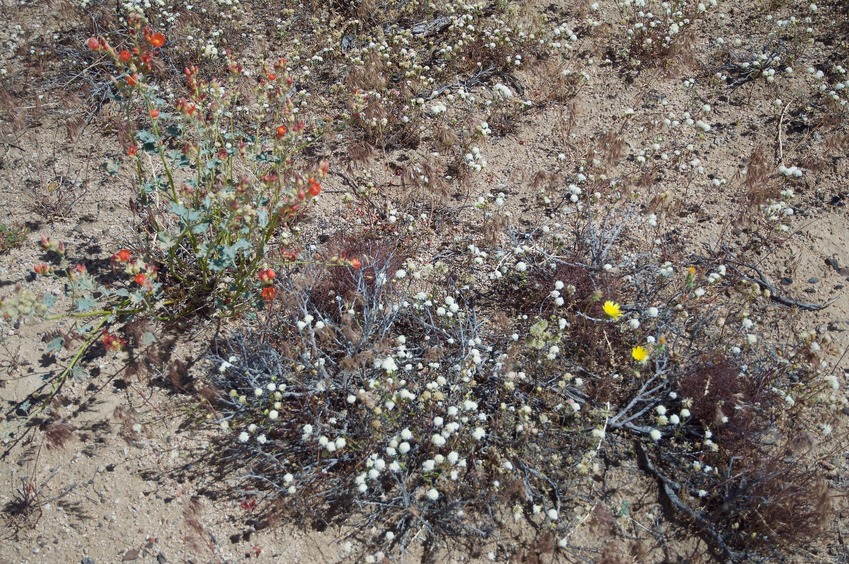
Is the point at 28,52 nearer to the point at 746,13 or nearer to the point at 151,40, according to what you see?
the point at 151,40

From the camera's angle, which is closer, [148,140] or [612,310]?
[148,140]

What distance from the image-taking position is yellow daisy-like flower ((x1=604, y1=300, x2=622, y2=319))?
4061 mm

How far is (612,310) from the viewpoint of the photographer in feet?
13.4

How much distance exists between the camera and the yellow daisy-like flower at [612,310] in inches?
160

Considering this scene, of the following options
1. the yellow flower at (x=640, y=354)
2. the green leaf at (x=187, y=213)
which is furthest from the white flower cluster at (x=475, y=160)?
the green leaf at (x=187, y=213)

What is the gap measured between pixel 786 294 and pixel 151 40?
4.83 metres

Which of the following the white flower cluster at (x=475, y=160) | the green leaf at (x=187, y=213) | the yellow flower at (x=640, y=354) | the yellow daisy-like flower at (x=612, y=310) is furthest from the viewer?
the white flower cluster at (x=475, y=160)

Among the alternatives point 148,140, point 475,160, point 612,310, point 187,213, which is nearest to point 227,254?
point 187,213

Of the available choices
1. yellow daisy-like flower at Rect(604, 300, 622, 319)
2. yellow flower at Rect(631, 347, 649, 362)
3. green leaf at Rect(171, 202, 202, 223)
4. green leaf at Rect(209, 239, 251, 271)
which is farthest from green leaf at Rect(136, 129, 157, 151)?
yellow flower at Rect(631, 347, 649, 362)

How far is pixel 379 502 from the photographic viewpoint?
3.63m

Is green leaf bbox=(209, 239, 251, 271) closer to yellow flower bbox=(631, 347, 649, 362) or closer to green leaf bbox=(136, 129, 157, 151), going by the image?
green leaf bbox=(136, 129, 157, 151)

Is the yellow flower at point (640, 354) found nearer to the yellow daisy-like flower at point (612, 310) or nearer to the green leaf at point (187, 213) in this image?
the yellow daisy-like flower at point (612, 310)

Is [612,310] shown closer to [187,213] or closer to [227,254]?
[227,254]

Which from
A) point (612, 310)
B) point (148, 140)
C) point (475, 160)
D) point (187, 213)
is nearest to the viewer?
point (187, 213)
